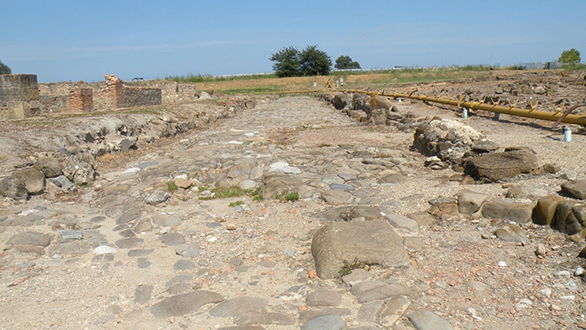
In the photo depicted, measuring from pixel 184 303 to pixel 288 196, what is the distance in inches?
96.8

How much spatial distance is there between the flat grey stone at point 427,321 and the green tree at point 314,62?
46024mm

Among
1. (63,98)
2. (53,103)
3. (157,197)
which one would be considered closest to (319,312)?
(157,197)

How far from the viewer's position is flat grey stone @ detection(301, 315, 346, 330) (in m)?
2.81

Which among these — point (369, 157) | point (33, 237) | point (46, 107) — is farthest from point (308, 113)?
point (33, 237)

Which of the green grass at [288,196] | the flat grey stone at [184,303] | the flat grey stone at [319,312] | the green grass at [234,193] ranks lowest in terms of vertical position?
the flat grey stone at [184,303]

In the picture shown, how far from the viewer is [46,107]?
15.1 metres

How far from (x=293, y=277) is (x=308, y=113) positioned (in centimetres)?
1424

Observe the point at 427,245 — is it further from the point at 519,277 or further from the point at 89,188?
the point at 89,188

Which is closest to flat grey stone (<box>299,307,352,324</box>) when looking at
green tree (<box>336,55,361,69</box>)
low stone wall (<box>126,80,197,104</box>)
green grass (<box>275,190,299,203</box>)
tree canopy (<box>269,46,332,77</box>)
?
green grass (<box>275,190,299,203</box>)

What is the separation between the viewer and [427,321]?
2.78 m

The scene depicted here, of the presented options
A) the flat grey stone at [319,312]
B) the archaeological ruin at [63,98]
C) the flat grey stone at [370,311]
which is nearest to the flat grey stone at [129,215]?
the flat grey stone at [319,312]

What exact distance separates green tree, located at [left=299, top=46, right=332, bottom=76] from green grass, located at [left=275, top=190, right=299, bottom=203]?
43.2m

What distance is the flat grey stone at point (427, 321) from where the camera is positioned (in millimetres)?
2721

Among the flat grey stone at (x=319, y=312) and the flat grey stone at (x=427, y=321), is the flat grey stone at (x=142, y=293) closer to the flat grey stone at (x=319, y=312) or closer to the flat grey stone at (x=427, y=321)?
the flat grey stone at (x=319, y=312)
